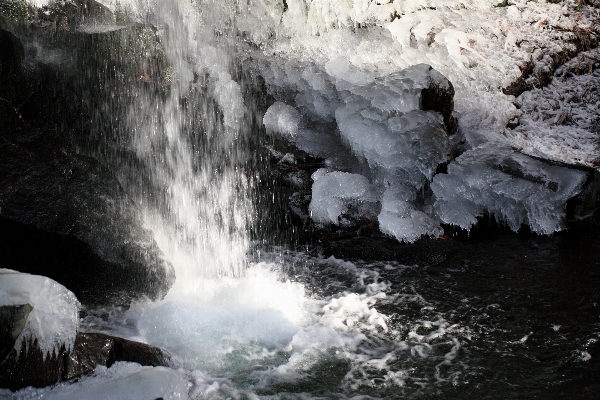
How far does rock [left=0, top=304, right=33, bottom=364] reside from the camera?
A: 2.66m

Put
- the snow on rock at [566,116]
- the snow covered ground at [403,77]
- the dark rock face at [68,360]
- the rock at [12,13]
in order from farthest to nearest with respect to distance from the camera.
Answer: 1. the snow on rock at [566,116]
2. the rock at [12,13]
3. the snow covered ground at [403,77]
4. the dark rock face at [68,360]

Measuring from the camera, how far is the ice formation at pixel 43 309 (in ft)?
9.14

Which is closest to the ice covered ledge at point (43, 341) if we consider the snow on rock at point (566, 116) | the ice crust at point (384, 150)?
the ice crust at point (384, 150)

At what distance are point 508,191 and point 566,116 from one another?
9.04ft

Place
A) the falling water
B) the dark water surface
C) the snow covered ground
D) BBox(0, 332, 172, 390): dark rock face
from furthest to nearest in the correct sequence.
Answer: the snow covered ground, the falling water, the dark water surface, BBox(0, 332, 172, 390): dark rock face

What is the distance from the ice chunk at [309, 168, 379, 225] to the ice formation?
158 inches

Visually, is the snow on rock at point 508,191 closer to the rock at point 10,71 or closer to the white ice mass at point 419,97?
the white ice mass at point 419,97

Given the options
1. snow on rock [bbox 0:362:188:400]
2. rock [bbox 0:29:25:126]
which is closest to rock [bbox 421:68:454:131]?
rock [bbox 0:29:25:126]

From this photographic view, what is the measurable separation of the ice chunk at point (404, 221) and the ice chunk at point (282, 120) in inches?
81.9

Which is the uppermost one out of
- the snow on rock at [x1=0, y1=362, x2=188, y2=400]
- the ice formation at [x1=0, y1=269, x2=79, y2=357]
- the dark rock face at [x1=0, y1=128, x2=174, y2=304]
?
the dark rock face at [x1=0, y1=128, x2=174, y2=304]

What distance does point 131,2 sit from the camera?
8.89 metres

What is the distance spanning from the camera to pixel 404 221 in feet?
20.6

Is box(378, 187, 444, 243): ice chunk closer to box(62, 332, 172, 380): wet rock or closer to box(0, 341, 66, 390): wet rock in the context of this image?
box(62, 332, 172, 380): wet rock

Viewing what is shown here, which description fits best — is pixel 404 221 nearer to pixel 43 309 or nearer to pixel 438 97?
pixel 438 97
